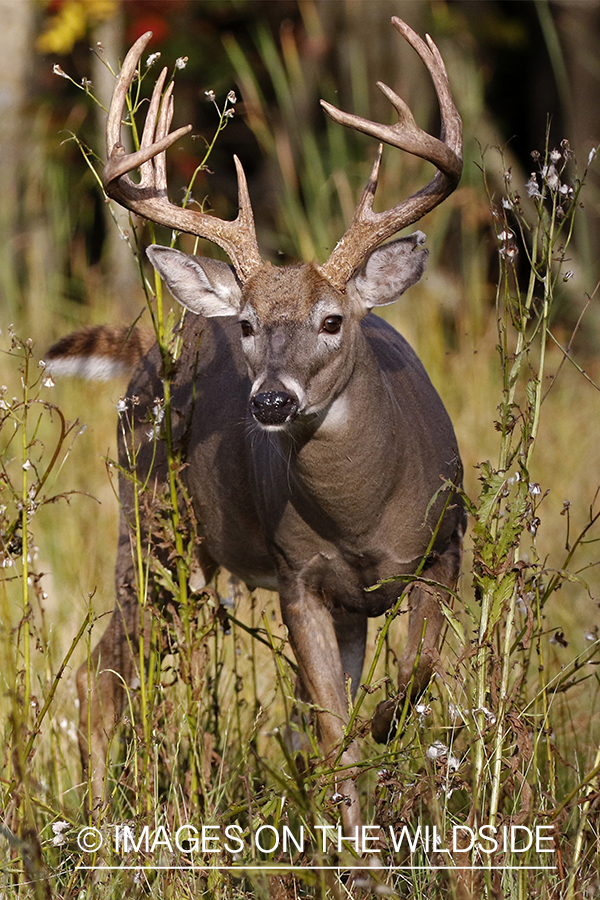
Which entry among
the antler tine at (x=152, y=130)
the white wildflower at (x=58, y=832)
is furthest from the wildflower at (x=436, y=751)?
the antler tine at (x=152, y=130)

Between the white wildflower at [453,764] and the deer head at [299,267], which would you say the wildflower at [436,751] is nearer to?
the white wildflower at [453,764]

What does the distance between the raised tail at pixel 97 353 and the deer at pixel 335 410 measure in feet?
2.52

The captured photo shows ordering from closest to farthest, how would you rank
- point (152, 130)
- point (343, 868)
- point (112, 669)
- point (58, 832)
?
point (343, 868)
point (58, 832)
point (152, 130)
point (112, 669)

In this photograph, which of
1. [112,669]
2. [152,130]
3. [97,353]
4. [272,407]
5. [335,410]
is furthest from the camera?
[97,353]

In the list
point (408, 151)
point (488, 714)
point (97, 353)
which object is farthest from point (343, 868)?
point (97, 353)

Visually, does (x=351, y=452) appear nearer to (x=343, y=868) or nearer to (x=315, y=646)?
(x=315, y=646)

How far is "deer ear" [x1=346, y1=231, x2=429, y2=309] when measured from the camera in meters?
3.51

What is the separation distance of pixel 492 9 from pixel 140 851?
1079cm

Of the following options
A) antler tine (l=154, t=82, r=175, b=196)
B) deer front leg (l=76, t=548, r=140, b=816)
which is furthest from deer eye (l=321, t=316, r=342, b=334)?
deer front leg (l=76, t=548, r=140, b=816)

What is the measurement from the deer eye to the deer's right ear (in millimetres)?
386

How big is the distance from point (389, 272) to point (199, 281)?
576mm

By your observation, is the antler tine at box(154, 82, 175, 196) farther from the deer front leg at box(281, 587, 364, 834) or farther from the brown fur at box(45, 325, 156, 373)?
the deer front leg at box(281, 587, 364, 834)

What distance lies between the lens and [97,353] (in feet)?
15.0

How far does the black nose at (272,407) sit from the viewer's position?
316cm
